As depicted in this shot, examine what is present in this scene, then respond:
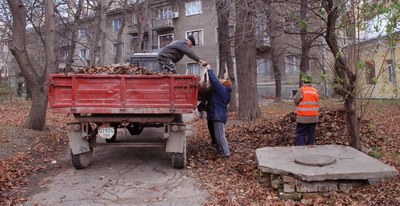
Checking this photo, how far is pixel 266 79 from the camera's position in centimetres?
3247

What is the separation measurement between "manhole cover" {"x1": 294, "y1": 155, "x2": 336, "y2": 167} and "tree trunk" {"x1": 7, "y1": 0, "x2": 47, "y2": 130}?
7.86 metres

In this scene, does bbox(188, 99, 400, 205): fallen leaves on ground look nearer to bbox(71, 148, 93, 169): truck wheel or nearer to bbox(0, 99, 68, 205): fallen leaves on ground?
bbox(71, 148, 93, 169): truck wheel

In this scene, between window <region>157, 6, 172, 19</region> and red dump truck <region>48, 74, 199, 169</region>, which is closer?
red dump truck <region>48, 74, 199, 169</region>

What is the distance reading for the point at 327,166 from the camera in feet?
15.2

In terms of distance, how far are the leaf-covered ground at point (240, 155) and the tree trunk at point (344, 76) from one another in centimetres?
54

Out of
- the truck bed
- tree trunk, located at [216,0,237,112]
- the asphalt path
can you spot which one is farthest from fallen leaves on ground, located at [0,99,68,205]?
tree trunk, located at [216,0,237,112]

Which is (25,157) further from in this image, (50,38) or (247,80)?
(247,80)

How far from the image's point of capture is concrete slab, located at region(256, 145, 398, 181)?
14.1ft

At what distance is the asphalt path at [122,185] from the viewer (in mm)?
4703

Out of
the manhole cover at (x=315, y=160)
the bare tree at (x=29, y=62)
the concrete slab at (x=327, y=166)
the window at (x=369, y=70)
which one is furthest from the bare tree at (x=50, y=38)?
the window at (x=369, y=70)

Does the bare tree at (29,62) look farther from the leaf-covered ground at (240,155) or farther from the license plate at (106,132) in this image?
the license plate at (106,132)

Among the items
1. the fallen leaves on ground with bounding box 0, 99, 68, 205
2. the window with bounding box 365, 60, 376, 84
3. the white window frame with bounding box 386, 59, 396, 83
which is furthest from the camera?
the white window frame with bounding box 386, 59, 396, 83

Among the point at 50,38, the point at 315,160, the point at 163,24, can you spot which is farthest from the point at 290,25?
the point at 163,24

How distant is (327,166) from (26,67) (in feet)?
Result: 28.4
